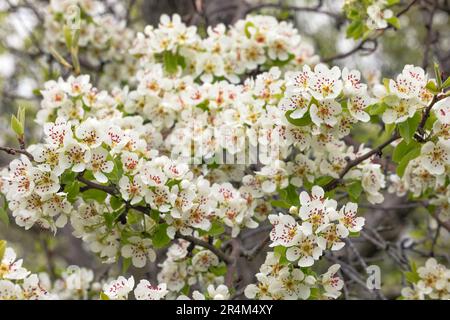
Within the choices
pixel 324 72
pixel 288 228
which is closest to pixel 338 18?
pixel 324 72

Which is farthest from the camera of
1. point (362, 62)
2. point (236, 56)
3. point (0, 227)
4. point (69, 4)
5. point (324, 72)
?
point (0, 227)

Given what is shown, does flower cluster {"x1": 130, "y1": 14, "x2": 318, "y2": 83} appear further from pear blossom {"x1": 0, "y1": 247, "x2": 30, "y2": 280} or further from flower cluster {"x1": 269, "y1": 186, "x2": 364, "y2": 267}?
pear blossom {"x1": 0, "y1": 247, "x2": 30, "y2": 280}

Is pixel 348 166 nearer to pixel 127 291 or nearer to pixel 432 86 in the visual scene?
pixel 432 86

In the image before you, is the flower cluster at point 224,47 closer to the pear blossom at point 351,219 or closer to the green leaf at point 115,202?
the green leaf at point 115,202

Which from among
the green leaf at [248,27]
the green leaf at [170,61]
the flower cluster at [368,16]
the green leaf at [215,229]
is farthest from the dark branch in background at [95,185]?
the flower cluster at [368,16]

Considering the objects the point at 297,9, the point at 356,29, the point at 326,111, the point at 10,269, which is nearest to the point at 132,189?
the point at 10,269
